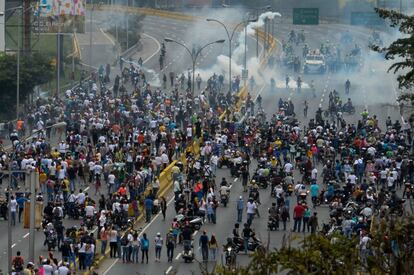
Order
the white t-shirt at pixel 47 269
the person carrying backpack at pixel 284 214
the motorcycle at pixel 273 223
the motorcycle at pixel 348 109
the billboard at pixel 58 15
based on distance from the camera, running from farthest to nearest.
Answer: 1. the billboard at pixel 58 15
2. the motorcycle at pixel 348 109
3. the person carrying backpack at pixel 284 214
4. the motorcycle at pixel 273 223
5. the white t-shirt at pixel 47 269

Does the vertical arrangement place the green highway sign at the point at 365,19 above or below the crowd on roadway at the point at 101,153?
above

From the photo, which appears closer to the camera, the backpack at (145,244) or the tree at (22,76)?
the backpack at (145,244)

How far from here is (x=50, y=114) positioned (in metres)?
76.0

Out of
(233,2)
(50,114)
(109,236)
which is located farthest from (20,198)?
(233,2)

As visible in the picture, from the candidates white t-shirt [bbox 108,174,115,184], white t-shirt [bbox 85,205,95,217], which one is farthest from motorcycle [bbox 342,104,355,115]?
white t-shirt [bbox 85,205,95,217]

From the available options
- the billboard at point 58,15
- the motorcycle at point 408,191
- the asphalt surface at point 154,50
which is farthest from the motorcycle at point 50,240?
the asphalt surface at point 154,50

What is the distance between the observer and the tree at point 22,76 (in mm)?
81250

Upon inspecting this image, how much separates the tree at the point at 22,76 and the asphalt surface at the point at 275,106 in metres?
11.4

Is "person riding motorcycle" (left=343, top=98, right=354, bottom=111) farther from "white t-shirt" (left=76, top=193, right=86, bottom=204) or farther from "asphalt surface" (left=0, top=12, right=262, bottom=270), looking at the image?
"white t-shirt" (left=76, top=193, right=86, bottom=204)

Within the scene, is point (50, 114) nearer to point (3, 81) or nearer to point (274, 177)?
point (3, 81)

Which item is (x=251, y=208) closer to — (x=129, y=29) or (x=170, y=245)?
(x=170, y=245)

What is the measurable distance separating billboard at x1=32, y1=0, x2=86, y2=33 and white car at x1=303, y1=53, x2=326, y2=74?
1713 cm

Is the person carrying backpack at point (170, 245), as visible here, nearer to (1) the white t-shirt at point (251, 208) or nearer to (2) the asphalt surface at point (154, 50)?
(1) the white t-shirt at point (251, 208)

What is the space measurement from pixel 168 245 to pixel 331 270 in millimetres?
20979
